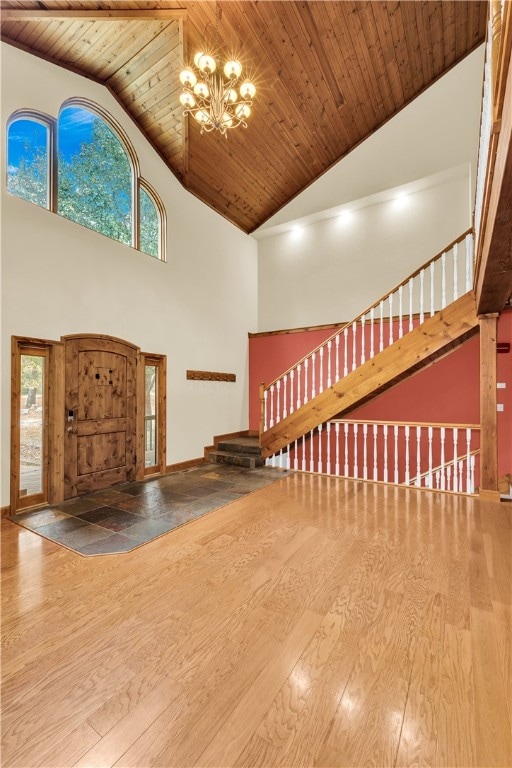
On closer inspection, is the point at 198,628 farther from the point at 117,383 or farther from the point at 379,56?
the point at 379,56

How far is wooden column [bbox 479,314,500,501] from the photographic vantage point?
4.14 m

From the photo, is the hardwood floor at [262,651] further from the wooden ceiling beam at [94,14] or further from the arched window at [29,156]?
the wooden ceiling beam at [94,14]

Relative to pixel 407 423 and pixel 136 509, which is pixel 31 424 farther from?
pixel 407 423

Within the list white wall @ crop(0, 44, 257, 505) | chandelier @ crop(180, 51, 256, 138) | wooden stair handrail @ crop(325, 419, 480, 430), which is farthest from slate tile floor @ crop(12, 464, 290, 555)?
chandelier @ crop(180, 51, 256, 138)

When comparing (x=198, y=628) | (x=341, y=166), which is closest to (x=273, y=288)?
(x=341, y=166)

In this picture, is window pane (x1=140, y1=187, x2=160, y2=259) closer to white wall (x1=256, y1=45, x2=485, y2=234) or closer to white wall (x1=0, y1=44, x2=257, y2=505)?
white wall (x1=0, y1=44, x2=257, y2=505)

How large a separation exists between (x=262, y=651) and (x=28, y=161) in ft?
17.7

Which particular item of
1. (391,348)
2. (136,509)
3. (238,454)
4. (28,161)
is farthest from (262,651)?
(28,161)

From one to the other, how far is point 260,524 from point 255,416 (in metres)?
4.28

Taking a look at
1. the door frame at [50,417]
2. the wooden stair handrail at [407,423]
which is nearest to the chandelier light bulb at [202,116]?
the door frame at [50,417]

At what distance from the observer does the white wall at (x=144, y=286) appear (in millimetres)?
3871

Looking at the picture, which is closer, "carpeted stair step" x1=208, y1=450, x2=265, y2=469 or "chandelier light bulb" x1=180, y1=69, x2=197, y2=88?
"chandelier light bulb" x1=180, y1=69, x2=197, y2=88

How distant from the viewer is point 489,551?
288 centimetres

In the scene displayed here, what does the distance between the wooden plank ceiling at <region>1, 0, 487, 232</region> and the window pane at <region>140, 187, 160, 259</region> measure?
91 cm
